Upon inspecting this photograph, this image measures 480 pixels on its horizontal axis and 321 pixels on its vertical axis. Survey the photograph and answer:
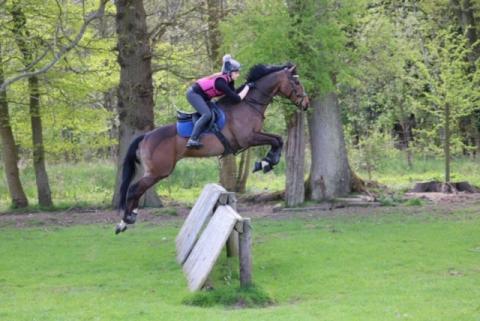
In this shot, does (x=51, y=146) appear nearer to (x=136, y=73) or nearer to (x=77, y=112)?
(x=77, y=112)

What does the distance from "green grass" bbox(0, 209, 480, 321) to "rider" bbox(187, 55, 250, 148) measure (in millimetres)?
2042

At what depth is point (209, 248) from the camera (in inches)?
352

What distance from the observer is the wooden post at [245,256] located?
8.78 metres

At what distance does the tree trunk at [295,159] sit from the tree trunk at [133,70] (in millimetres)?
3823

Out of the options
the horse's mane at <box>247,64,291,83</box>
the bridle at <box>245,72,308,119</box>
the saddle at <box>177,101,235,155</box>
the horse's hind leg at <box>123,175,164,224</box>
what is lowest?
Result: the horse's hind leg at <box>123,175,164,224</box>

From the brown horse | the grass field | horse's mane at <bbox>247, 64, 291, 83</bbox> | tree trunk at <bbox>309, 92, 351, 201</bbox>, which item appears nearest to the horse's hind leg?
the brown horse

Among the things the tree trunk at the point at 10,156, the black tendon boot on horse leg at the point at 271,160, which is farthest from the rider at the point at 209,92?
the tree trunk at the point at 10,156

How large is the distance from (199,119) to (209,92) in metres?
0.41

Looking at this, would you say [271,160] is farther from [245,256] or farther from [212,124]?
[245,256]

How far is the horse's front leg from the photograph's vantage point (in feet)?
30.3

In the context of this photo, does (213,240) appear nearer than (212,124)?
Yes

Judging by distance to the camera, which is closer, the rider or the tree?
the rider

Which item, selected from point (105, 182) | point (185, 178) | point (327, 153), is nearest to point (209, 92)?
point (327, 153)

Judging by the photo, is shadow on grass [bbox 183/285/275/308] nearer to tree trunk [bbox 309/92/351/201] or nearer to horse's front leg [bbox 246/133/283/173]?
horse's front leg [bbox 246/133/283/173]
